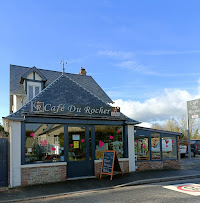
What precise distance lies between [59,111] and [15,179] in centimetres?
342

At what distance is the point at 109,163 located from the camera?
11688 millimetres

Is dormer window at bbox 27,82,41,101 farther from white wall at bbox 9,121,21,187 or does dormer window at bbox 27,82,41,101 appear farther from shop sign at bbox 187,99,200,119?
shop sign at bbox 187,99,200,119

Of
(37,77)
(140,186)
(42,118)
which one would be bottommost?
(140,186)

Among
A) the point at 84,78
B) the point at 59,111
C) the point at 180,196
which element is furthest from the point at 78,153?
the point at 84,78

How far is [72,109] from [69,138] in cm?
139

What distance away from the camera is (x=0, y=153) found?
10586 millimetres

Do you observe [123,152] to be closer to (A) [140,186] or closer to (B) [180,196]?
(A) [140,186]

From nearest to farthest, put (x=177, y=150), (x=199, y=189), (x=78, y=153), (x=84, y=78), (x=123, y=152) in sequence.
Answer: (x=199, y=189) < (x=78, y=153) < (x=123, y=152) < (x=177, y=150) < (x=84, y=78)

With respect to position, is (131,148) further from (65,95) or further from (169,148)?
(65,95)

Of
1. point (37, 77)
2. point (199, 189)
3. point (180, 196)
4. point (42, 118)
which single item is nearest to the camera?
point (180, 196)

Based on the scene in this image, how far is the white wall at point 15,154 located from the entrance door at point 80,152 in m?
2.28

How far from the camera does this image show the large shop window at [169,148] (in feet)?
49.0

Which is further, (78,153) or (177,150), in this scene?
(177,150)

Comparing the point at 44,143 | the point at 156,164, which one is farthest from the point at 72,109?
the point at 156,164
